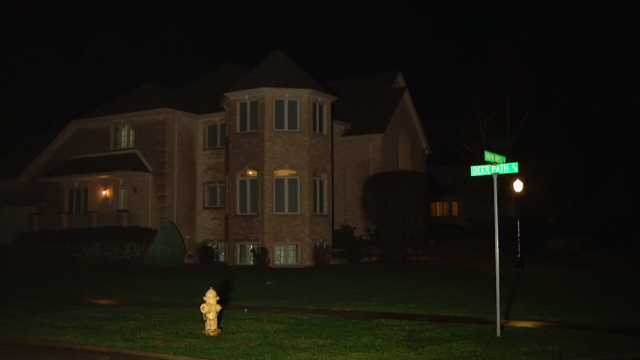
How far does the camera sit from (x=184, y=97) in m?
35.8

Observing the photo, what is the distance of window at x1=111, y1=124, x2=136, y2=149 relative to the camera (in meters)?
34.5

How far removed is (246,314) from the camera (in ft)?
48.3

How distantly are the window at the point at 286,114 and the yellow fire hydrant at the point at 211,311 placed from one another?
721 inches

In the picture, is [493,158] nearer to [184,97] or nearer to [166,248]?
[166,248]

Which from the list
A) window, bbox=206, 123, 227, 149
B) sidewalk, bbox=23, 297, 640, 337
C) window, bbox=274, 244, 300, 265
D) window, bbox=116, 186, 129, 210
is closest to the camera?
sidewalk, bbox=23, 297, 640, 337

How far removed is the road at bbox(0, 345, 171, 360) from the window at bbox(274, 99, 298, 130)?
18960 mm

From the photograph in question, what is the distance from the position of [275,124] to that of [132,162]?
752 centimetres

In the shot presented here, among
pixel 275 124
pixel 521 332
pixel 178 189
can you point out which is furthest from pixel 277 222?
pixel 521 332

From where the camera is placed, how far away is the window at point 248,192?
3042cm

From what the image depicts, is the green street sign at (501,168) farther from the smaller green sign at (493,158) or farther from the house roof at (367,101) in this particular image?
the house roof at (367,101)

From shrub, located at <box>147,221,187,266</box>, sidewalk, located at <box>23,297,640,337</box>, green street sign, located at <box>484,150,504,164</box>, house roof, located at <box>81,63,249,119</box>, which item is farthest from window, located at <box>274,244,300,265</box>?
green street sign, located at <box>484,150,504,164</box>

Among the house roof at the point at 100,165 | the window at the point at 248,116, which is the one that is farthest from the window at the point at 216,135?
the house roof at the point at 100,165

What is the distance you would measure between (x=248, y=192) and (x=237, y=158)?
5.00 ft

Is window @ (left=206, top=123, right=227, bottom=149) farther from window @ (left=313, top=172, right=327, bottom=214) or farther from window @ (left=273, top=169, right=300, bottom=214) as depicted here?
window @ (left=313, top=172, right=327, bottom=214)
